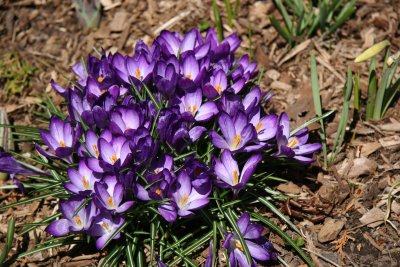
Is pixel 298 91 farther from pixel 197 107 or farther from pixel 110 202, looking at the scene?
pixel 110 202

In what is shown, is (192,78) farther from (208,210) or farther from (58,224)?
(58,224)

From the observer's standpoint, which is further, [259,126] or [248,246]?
[259,126]

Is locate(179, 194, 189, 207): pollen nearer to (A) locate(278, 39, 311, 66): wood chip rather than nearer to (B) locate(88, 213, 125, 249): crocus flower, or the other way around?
(B) locate(88, 213, 125, 249): crocus flower

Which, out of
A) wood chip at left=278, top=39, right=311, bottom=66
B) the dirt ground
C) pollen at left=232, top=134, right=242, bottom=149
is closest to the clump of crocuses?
pollen at left=232, top=134, right=242, bottom=149

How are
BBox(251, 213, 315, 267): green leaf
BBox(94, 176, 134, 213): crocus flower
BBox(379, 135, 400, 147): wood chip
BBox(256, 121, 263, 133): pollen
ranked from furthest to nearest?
BBox(379, 135, 400, 147): wood chip < BBox(256, 121, 263, 133): pollen < BBox(251, 213, 315, 267): green leaf < BBox(94, 176, 134, 213): crocus flower

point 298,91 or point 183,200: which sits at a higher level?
point 183,200

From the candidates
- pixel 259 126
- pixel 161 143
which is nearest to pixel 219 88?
pixel 259 126
